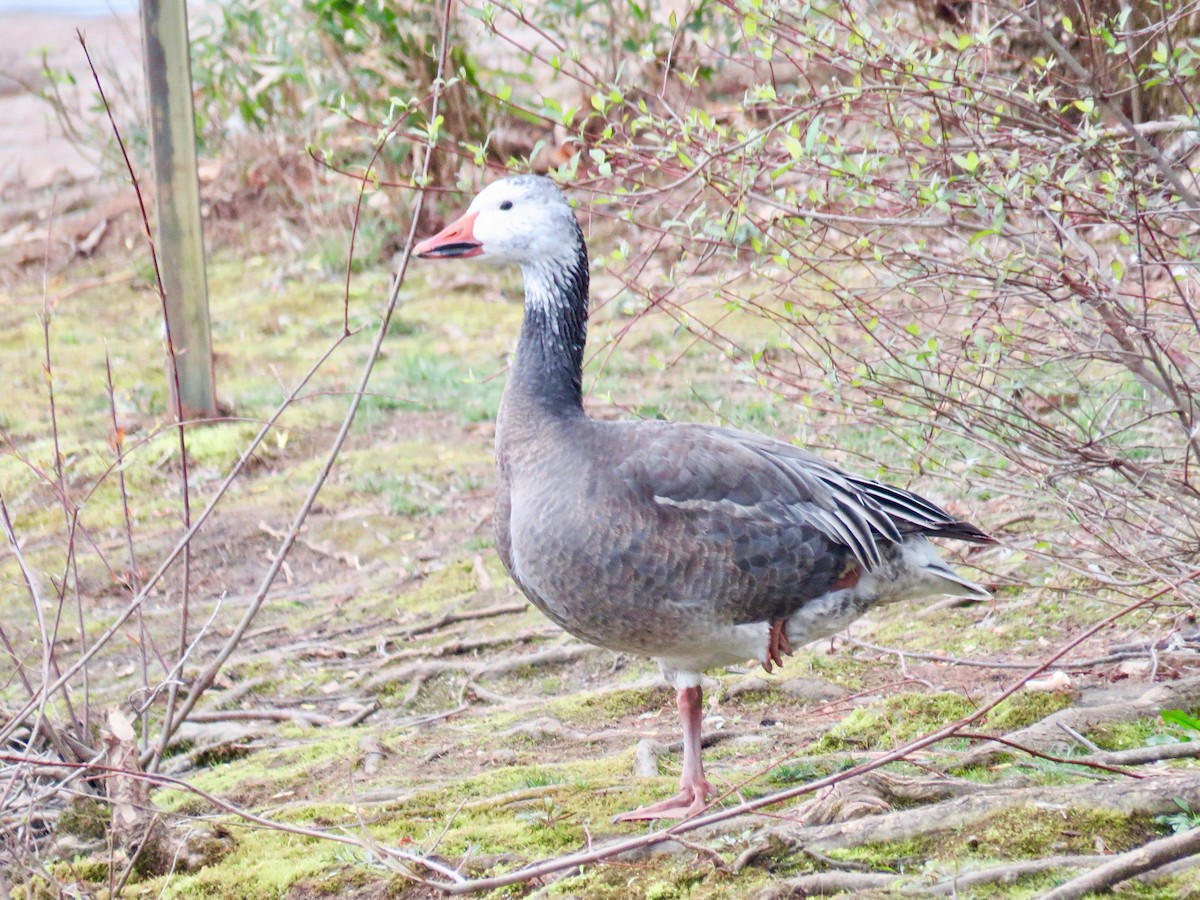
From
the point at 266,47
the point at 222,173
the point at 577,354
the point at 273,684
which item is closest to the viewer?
the point at 577,354

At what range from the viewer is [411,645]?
20.4 ft

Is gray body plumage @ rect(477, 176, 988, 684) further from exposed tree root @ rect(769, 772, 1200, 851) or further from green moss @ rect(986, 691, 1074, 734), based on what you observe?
exposed tree root @ rect(769, 772, 1200, 851)

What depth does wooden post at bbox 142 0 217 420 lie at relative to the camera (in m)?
7.57

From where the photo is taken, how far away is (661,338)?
10031mm

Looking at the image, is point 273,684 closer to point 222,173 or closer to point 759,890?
point 759,890

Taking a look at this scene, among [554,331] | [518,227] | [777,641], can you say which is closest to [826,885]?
[777,641]

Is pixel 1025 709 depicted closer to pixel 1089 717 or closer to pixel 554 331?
pixel 1089 717

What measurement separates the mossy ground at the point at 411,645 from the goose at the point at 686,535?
351 millimetres

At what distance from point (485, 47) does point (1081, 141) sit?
12117mm

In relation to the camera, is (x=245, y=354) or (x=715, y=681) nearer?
(x=715, y=681)

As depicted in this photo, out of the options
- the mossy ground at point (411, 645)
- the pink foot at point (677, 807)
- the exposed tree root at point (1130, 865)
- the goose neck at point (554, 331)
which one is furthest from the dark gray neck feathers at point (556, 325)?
the exposed tree root at point (1130, 865)

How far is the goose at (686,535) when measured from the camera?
3908 mm

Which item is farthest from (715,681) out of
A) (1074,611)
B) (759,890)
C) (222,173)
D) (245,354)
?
(222,173)

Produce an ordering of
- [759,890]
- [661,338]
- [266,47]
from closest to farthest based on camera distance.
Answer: [759,890], [661,338], [266,47]
